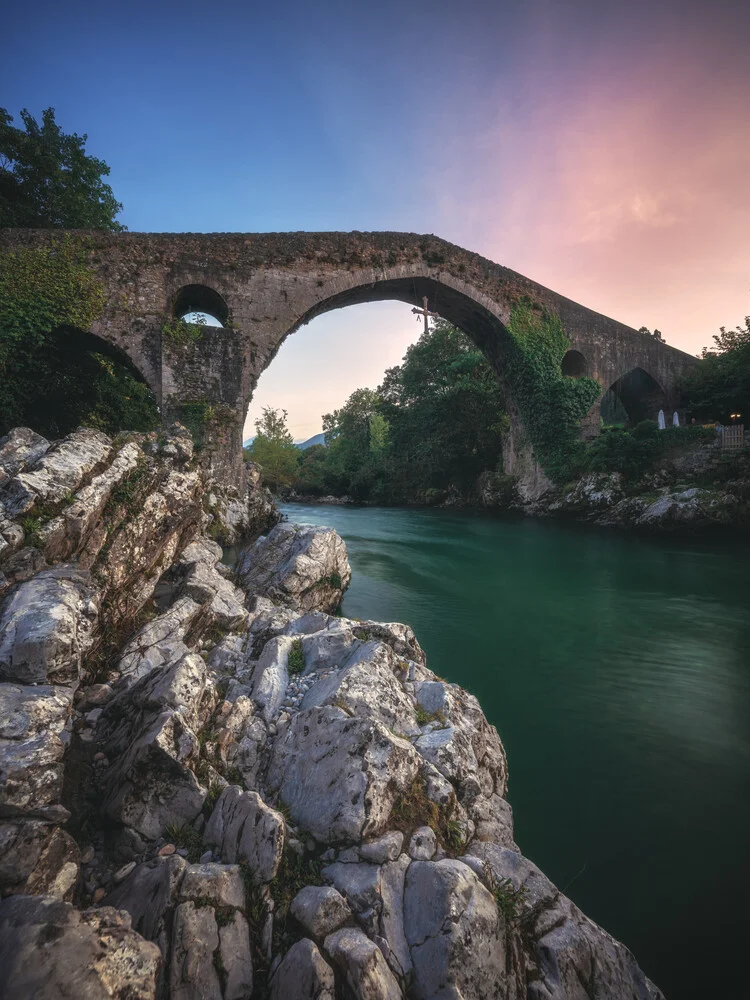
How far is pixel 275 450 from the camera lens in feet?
123

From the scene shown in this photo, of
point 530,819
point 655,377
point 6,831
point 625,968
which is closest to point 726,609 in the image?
point 530,819

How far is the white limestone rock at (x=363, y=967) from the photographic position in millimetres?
1717

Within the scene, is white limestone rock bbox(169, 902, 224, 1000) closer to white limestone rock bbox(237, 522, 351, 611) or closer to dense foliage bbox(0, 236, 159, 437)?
white limestone rock bbox(237, 522, 351, 611)

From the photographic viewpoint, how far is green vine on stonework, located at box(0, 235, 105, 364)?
38.2 ft

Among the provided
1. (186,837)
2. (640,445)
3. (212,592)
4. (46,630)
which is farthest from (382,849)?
(640,445)

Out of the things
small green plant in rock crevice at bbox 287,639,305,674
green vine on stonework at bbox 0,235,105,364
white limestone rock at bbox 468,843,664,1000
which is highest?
green vine on stonework at bbox 0,235,105,364

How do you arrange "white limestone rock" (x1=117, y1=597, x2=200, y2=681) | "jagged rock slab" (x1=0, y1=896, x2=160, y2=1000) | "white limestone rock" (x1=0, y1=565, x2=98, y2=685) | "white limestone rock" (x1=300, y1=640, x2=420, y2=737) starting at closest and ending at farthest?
"jagged rock slab" (x1=0, y1=896, x2=160, y2=1000) → "white limestone rock" (x1=0, y1=565, x2=98, y2=685) → "white limestone rock" (x1=300, y1=640, x2=420, y2=737) → "white limestone rock" (x1=117, y1=597, x2=200, y2=681)

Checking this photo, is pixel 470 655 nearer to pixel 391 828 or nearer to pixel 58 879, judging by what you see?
pixel 391 828

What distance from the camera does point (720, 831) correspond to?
3.22 metres

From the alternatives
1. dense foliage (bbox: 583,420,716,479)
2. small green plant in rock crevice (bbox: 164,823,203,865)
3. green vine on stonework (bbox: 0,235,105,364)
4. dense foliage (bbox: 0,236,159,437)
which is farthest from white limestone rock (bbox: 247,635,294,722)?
dense foliage (bbox: 583,420,716,479)

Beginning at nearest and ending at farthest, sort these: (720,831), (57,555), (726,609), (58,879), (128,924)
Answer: (128,924)
(58,879)
(720,831)
(57,555)
(726,609)

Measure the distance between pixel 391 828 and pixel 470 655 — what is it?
4109 mm

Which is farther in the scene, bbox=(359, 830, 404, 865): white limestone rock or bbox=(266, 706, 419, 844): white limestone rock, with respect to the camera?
bbox=(266, 706, 419, 844): white limestone rock

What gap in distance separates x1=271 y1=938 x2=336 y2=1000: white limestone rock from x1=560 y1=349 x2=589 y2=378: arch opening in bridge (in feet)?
72.6
